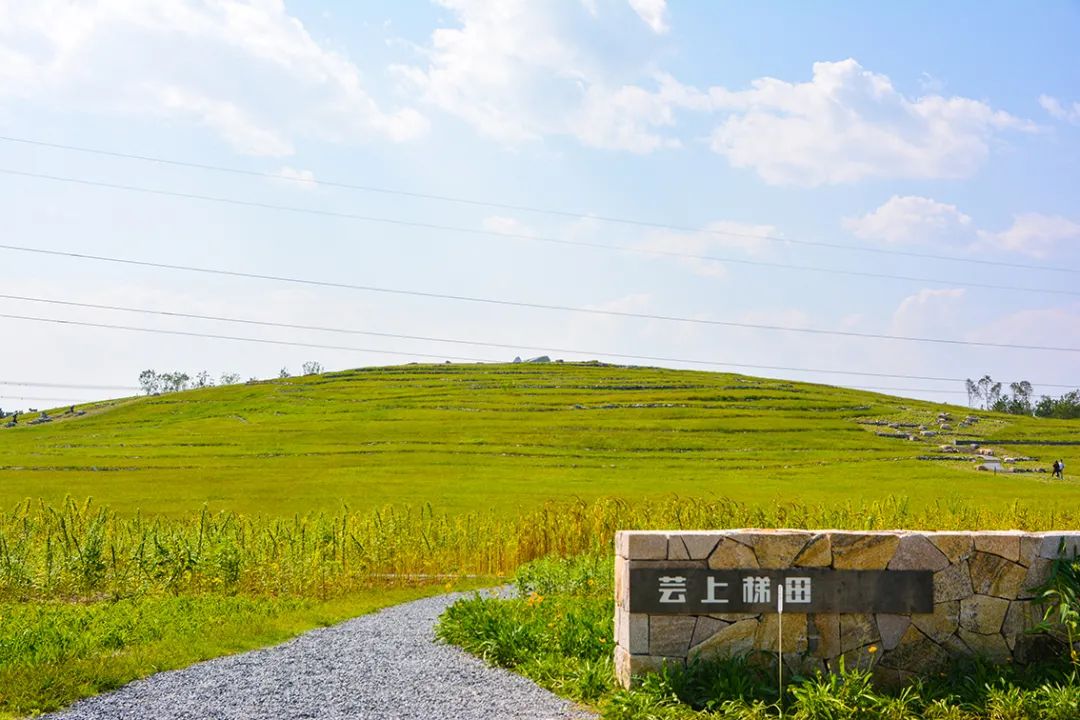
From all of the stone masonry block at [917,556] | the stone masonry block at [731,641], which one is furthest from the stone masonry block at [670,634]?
the stone masonry block at [917,556]

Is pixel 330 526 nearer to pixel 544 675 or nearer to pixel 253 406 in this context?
pixel 544 675

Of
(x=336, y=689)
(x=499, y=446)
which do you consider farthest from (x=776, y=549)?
(x=499, y=446)

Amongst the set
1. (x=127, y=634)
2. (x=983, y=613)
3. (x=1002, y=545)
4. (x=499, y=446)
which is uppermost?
(x=1002, y=545)

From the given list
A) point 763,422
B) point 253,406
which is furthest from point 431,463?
point 253,406

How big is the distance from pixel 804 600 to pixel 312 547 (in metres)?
10.9

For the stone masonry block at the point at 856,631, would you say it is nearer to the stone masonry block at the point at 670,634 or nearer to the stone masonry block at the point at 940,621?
the stone masonry block at the point at 940,621

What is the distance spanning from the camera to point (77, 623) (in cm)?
1222

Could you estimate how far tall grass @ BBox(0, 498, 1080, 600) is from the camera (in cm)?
1559

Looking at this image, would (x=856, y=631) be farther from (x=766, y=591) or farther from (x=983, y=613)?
(x=983, y=613)

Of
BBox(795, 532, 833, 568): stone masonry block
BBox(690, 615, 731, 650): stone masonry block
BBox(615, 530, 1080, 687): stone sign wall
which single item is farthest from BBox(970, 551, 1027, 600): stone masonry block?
BBox(690, 615, 731, 650): stone masonry block

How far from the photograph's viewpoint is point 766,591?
947cm

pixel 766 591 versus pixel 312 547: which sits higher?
pixel 766 591

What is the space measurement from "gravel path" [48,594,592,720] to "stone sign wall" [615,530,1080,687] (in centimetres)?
128

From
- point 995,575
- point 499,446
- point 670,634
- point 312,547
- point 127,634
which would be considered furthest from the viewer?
point 499,446
